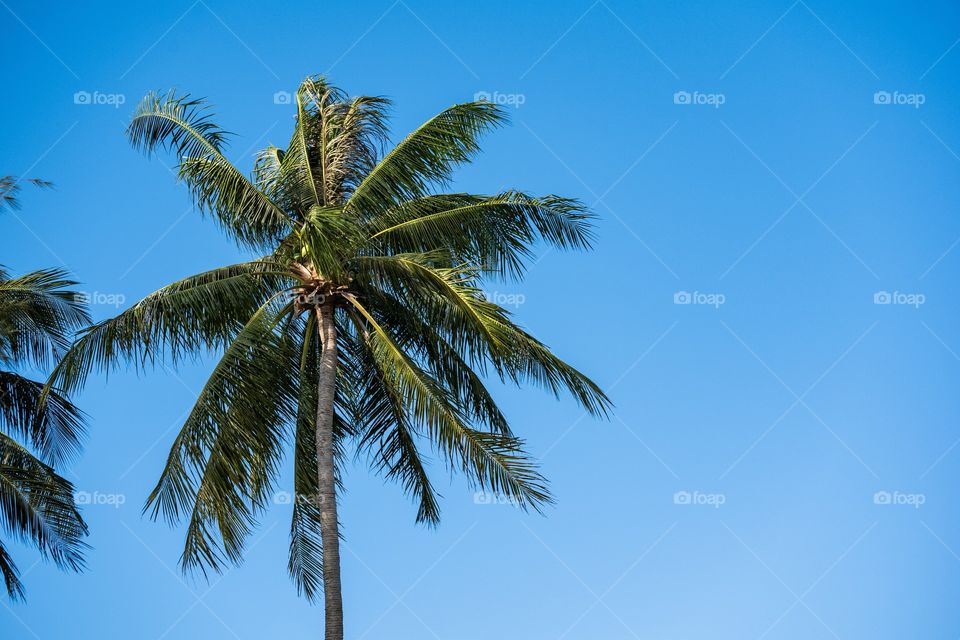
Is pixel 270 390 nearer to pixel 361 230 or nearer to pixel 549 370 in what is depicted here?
pixel 361 230

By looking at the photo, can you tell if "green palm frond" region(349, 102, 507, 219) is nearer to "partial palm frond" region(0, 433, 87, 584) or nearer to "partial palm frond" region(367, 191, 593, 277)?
"partial palm frond" region(367, 191, 593, 277)

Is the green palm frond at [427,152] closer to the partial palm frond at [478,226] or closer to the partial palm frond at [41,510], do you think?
the partial palm frond at [478,226]

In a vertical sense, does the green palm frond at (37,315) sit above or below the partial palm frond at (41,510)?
above

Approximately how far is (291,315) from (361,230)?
1.85 meters

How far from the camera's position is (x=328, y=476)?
18.8 m

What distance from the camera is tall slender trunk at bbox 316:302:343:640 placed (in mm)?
17980

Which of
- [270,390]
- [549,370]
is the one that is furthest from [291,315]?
[549,370]

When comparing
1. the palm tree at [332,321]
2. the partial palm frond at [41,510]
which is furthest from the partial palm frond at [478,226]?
the partial palm frond at [41,510]

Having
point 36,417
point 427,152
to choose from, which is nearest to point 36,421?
point 36,417

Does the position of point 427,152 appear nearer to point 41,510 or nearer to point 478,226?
point 478,226

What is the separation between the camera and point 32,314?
23.2 meters

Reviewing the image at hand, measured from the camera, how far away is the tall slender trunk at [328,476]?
18.0 metres

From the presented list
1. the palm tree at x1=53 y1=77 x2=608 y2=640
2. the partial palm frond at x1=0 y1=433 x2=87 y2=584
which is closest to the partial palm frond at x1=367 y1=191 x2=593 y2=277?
the palm tree at x1=53 y1=77 x2=608 y2=640

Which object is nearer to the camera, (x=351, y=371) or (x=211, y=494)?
(x=211, y=494)
